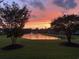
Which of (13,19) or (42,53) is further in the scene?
(13,19)

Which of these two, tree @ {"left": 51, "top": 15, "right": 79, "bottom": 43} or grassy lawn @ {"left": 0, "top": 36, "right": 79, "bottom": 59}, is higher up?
tree @ {"left": 51, "top": 15, "right": 79, "bottom": 43}

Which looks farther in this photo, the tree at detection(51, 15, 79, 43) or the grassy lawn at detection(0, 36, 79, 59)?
the tree at detection(51, 15, 79, 43)

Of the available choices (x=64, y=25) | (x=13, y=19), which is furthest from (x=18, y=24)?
(x=64, y=25)

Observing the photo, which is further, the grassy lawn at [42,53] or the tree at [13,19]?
the tree at [13,19]

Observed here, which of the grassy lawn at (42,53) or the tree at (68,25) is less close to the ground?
the tree at (68,25)

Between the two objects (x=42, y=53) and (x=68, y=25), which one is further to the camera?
(x=68, y=25)

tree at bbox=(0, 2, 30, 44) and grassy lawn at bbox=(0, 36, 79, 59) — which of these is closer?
grassy lawn at bbox=(0, 36, 79, 59)

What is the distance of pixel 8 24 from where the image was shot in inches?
1283

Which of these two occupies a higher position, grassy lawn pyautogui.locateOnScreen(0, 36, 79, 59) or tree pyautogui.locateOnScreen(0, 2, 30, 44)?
tree pyautogui.locateOnScreen(0, 2, 30, 44)

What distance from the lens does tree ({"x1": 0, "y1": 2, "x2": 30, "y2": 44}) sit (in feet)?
105

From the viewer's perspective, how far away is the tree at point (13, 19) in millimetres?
32031

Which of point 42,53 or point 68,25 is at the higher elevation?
point 68,25

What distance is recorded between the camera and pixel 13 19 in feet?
106

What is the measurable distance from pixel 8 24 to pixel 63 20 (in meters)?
9.55
